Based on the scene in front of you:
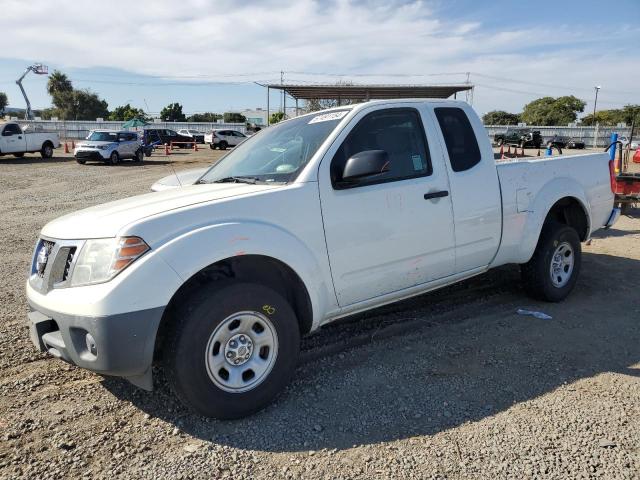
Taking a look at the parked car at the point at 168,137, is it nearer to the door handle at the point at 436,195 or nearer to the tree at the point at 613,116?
the door handle at the point at 436,195

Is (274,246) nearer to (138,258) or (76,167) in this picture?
(138,258)

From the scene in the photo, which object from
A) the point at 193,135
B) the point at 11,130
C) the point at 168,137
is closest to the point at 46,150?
the point at 11,130

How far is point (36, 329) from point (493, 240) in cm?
351

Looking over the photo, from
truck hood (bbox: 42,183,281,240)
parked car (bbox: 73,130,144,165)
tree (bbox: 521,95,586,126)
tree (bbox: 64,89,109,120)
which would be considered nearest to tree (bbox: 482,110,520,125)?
tree (bbox: 521,95,586,126)

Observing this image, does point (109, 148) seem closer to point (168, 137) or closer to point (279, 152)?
point (168, 137)

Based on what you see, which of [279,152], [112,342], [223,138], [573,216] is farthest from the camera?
[223,138]

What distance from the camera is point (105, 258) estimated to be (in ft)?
9.16

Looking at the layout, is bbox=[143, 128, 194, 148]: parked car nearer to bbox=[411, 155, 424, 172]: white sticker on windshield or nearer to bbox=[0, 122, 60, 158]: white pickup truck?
bbox=[0, 122, 60, 158]: white pickup truck

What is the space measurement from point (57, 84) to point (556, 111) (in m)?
84.7

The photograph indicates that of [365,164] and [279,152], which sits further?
[279,152]

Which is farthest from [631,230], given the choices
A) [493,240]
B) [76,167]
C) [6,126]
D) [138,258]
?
[6,126]

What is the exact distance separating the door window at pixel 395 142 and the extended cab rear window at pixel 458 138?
260 mm

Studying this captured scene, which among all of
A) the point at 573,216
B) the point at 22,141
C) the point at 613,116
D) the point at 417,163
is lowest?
the point at 573,216

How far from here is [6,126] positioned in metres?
24.7
